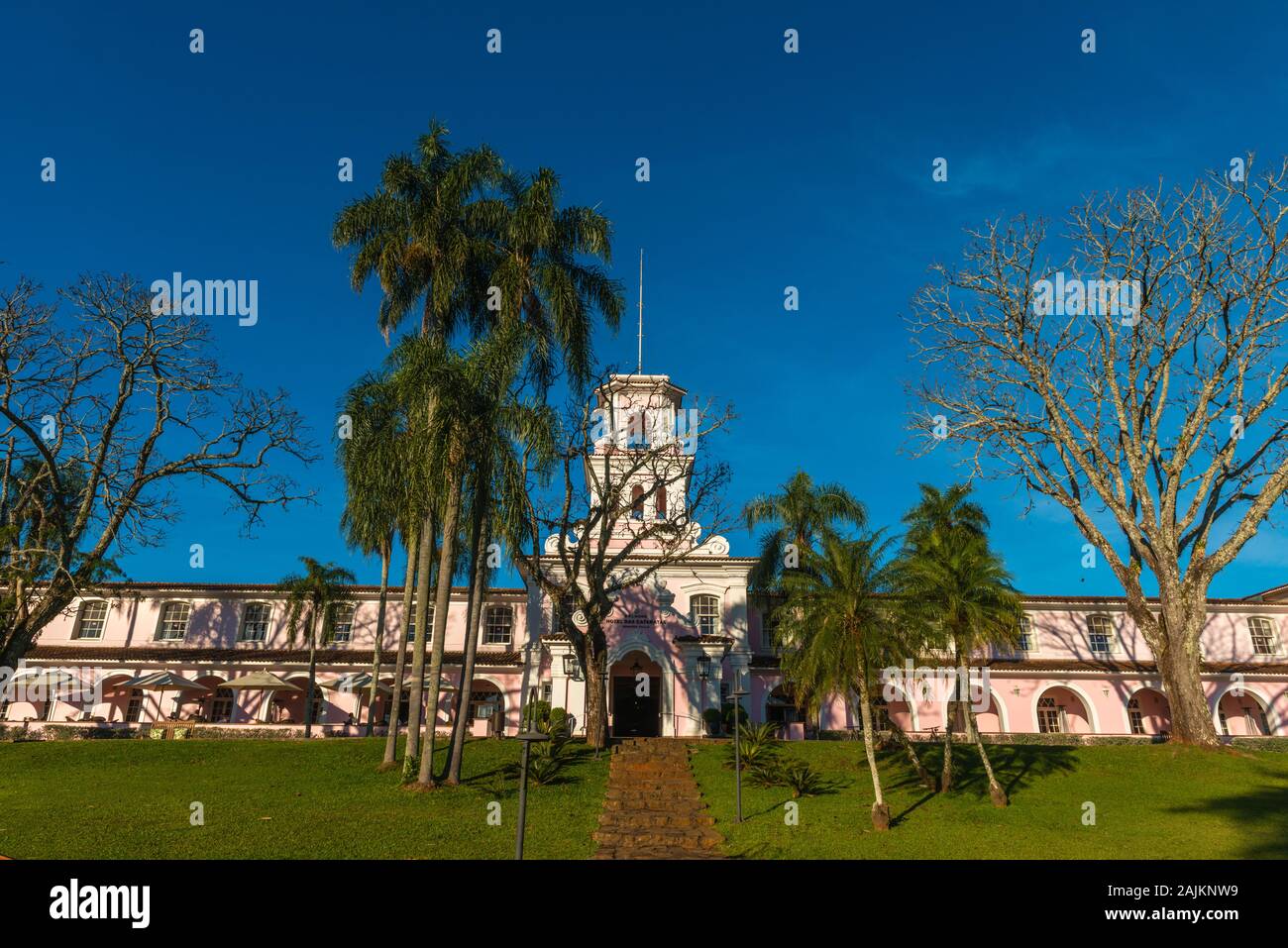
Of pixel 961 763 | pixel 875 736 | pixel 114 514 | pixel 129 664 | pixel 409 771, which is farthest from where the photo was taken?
pixel 129 664

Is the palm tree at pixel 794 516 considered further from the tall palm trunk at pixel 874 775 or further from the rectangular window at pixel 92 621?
the rectangular window at pixel 92 621

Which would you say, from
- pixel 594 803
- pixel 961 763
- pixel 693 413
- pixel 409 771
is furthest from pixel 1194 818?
pixel 409 771

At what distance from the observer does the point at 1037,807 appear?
1898 cm

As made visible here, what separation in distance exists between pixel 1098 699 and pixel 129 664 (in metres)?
43.6

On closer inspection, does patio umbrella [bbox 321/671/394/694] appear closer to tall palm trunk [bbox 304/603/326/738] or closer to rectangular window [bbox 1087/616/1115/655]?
tall palm trunk [bbox 304/603/326/738]

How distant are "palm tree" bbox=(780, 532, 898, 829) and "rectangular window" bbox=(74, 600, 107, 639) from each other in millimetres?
34173

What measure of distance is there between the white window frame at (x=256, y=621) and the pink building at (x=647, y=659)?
0.12m

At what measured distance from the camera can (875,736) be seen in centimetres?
2545

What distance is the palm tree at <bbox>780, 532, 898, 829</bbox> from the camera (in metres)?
17.8

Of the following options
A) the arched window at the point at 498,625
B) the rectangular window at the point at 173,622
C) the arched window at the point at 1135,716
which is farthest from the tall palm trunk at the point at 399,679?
the arched window at the point at 1135,716

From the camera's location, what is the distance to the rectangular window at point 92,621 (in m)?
36.5

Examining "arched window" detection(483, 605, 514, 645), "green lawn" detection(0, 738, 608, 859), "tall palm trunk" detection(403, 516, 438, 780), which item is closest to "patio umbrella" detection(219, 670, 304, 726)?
"green lawn" detection(0, 738, 608, 859)

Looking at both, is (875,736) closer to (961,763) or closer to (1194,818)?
(961,763)
